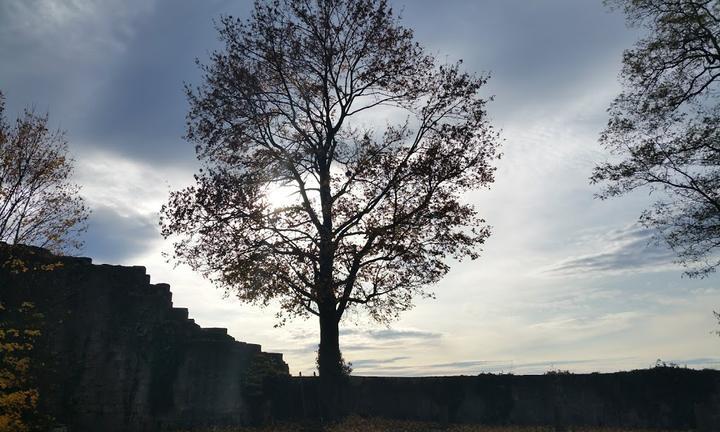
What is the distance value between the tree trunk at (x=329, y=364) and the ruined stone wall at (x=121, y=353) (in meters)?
2.63

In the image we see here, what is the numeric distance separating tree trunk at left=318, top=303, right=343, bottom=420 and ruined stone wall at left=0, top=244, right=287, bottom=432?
2633 mm

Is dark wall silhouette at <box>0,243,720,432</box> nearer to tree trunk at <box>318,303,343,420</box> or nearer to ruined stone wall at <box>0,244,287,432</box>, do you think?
ruined stone wall at <box>0,244,287,432</box>

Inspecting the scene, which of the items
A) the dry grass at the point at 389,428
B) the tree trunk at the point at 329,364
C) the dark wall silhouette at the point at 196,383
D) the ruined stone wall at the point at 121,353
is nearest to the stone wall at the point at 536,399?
the dark wall silhouette at the point at 196,383

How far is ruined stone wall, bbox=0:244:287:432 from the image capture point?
18.0 m

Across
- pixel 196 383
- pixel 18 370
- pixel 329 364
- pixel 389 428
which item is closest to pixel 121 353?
pixel 196 383

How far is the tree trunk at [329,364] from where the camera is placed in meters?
20.1

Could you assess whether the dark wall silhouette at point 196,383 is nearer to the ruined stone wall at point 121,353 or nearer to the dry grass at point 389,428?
the ruined stone wall at point 121,353

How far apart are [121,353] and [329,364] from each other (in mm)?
7030

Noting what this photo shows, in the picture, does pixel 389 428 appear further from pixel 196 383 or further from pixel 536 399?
pixel 196 383

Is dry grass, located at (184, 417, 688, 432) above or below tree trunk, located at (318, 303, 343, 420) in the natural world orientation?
below

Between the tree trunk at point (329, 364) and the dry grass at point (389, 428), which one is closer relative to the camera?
the dry grass at point (389, 428)

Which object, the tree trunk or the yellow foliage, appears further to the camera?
the tree trunk

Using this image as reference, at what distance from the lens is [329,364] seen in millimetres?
20344

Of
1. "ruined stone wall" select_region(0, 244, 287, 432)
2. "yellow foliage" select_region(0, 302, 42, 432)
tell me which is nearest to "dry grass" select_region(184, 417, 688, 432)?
"ruined stone wall" select_region(0, 244, 287, 432)
